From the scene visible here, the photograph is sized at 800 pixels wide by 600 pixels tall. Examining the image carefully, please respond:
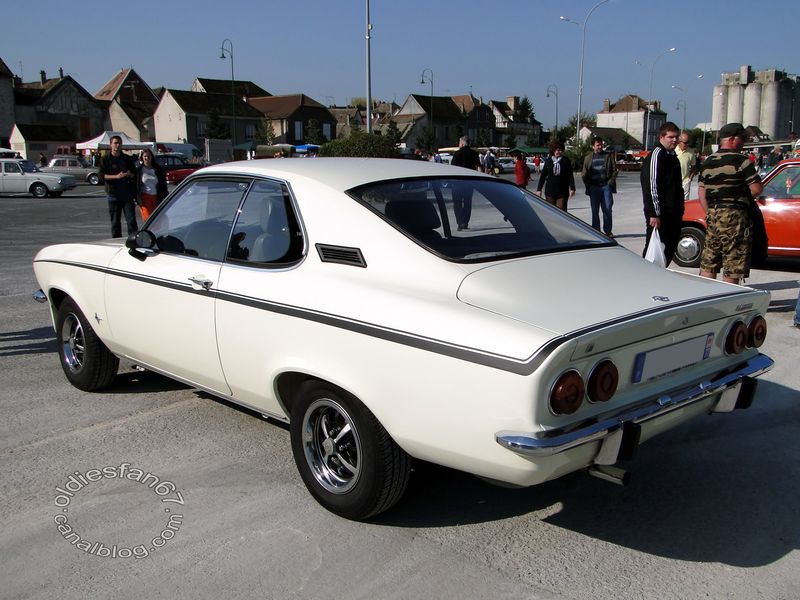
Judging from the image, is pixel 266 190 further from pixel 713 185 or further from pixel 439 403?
pixel 713 185

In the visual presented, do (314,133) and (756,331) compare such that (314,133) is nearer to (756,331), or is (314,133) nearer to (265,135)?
(265,135)

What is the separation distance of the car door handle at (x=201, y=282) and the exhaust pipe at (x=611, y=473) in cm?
208

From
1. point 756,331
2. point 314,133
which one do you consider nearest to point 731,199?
point 756,331

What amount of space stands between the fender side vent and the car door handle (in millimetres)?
720

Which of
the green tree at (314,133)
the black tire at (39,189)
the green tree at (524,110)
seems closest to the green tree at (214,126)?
the green tree at (314,133)

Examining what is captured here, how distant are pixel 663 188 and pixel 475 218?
3.70 meters

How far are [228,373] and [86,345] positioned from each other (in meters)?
1.60

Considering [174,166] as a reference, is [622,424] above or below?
below

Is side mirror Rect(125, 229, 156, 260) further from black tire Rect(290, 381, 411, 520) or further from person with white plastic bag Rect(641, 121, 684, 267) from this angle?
person with white plastic bag Rect(641, 121, 684, 267)

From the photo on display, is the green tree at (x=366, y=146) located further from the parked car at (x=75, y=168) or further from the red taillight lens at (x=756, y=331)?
the red taillight lens at (x=756, y=331)

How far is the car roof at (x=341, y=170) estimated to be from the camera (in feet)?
11.9

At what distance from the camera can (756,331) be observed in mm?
3439

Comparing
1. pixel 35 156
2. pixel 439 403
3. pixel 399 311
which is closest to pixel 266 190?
pixel 399 311

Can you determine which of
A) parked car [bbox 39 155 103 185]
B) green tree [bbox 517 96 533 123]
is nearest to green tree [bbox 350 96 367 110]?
green tree [bbox 517 96 533 123]
